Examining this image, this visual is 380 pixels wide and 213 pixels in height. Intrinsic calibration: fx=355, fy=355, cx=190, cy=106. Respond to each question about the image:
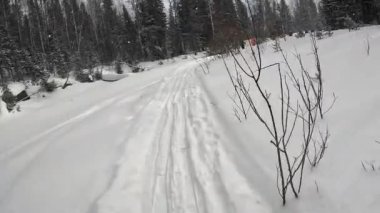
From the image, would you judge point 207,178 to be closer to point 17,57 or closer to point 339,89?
point 339,89

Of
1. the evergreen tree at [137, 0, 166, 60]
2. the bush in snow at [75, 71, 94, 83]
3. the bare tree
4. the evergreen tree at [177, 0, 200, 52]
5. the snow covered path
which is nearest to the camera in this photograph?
the bare tree

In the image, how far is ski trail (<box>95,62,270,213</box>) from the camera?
2789mm

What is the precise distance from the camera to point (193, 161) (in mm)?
3592

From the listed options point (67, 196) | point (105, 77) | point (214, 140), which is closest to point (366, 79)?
point (214, 140)

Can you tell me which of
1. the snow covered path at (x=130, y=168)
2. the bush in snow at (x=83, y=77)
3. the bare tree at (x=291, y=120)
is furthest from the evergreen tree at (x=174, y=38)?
the snow covered path at (x=130, y=168)

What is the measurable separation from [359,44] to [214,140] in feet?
11.1

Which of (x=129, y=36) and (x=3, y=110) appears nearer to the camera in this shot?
(x=3, y=110)

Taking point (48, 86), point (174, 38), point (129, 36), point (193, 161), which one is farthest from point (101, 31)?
point (193, 161)

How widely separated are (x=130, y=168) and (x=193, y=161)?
0.67 metres

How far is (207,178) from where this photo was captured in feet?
10.4

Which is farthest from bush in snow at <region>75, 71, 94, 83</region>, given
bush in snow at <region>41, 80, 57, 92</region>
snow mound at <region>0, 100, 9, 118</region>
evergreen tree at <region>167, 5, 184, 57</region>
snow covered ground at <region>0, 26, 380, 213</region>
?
evergreen tree at <region>167, 5, 184, 57</region>

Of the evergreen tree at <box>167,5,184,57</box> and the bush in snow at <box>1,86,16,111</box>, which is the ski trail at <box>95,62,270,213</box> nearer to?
the bush in snow at <box>1,86,16,111</box>

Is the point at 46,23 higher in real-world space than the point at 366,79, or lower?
higher

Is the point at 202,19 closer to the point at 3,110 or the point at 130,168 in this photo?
the point at 3,110
